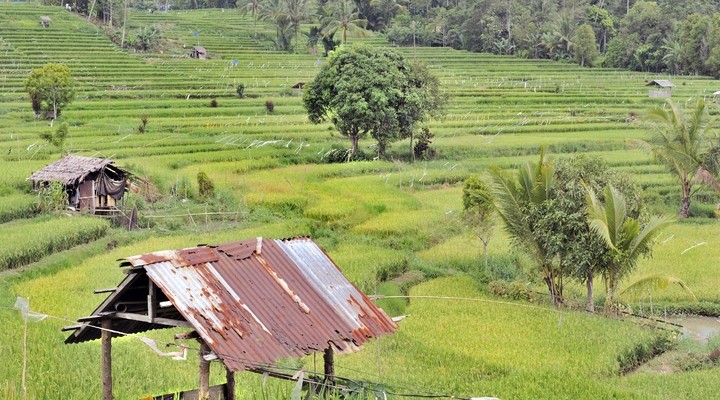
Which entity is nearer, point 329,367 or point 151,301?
point 151,301

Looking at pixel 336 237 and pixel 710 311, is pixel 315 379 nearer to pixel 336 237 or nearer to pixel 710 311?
pixel 710 311

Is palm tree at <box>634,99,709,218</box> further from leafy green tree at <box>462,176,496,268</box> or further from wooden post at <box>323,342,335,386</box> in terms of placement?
wooden post at <box>323,342,335,386</box>

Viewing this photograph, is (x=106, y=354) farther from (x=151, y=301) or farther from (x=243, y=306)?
(x=243, y=306)

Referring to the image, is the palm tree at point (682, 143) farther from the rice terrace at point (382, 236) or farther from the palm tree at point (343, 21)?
the palm tree at point (343, 21)

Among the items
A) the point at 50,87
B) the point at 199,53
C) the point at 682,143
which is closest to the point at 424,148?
the point at 682,143

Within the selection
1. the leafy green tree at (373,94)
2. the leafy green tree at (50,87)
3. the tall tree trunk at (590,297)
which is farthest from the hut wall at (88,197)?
the leafy green tree at (50,87)

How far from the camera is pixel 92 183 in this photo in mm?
19734

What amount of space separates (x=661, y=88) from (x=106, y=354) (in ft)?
122

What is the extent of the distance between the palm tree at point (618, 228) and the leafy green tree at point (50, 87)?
20.7m

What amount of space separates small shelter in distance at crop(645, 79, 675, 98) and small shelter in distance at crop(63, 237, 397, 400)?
34.0 metres

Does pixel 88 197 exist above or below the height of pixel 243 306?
below

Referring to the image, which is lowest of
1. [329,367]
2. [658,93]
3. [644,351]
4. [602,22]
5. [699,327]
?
[699,327]

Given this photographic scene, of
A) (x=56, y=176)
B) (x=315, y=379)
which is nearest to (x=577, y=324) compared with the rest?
(x=315, y=379)

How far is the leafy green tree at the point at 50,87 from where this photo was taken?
2961 cm
